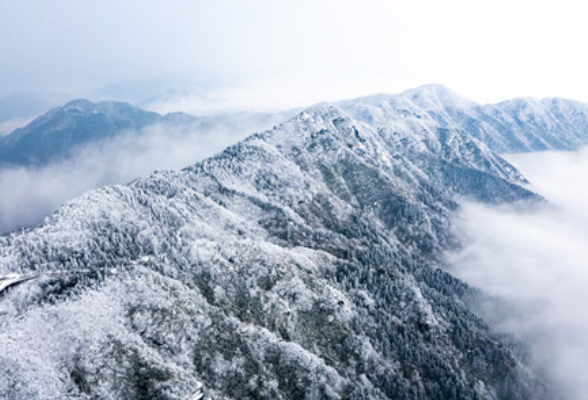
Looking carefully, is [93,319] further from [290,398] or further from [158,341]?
[290,398]

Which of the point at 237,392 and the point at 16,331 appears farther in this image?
the point at 237,392

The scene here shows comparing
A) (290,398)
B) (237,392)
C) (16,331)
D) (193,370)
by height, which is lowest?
(290,398)

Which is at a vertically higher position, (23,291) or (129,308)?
(23,291)

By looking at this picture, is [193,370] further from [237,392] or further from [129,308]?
[129,308]

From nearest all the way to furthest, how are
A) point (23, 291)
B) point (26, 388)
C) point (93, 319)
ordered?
1. point (26, 388)
2. point (93, 319)
3. point (23, 291)

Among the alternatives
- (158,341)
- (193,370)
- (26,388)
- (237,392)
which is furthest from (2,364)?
(237,392)

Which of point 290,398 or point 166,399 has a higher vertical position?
point 166,399

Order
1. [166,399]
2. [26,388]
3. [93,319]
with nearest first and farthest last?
[26,388] → [166,399] → [93,319]

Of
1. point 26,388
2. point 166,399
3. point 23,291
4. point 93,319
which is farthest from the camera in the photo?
point 23,291

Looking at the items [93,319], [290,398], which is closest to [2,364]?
[93,319]
